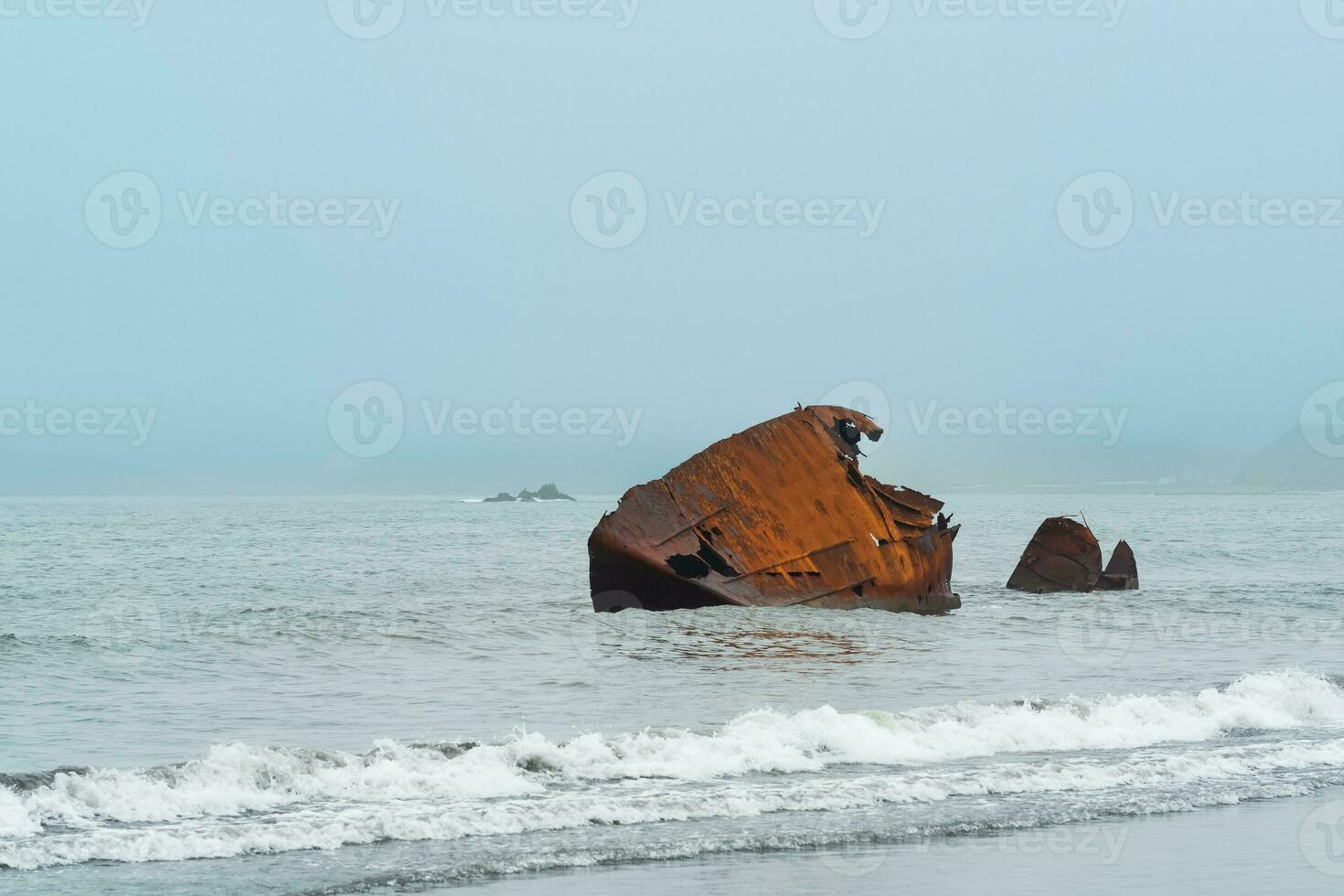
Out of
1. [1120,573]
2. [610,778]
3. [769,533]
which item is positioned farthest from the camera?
[1120,573]

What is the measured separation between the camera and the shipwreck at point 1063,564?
25.3m

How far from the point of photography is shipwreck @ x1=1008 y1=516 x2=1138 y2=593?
25.3m

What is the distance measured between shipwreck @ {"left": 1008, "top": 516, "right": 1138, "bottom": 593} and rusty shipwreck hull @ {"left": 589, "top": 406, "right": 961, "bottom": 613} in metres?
6.83

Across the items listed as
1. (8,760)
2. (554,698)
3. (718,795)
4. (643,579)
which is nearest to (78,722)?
(8,760)

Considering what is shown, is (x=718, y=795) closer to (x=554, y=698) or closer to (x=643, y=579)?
(x=554, y=698)

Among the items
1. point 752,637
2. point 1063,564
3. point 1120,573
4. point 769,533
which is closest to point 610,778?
point 752,637

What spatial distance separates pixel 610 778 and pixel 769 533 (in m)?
9.12

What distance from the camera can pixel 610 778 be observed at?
8844mm

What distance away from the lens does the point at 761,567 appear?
17.4 m

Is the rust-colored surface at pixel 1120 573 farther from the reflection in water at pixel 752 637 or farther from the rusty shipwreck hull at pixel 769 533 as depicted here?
the reflection in water at pixel 752 637

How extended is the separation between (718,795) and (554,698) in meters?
4.21

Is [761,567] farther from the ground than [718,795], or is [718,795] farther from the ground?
[761,567]

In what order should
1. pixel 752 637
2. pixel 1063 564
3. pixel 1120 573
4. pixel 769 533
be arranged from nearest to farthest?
1. pixel 752 637
2. pixel 769 533
3. pixel 1063 564
4. pixel 1120 573

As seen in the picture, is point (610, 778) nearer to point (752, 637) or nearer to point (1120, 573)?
point (752, 637)
